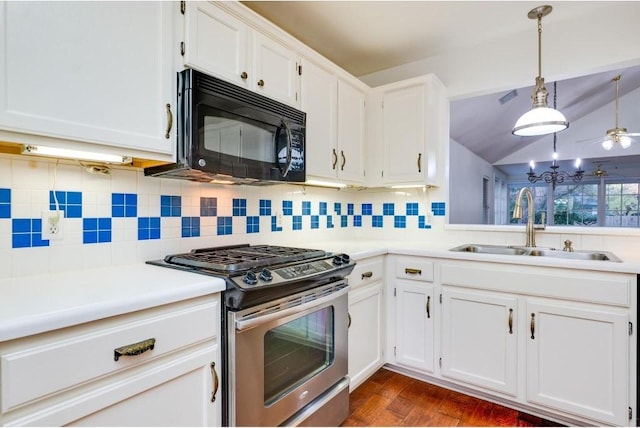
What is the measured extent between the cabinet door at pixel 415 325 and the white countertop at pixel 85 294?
1.40 metres

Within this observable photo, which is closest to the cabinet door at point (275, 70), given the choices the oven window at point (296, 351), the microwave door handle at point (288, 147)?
the microwave door handle at point (288, 147)

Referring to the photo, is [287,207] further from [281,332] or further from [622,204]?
[622,204]

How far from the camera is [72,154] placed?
124 centimetres

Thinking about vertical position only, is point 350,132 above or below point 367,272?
above

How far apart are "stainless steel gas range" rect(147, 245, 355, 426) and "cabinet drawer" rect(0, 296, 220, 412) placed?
166 millimetres

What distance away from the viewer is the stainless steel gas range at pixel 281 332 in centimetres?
124

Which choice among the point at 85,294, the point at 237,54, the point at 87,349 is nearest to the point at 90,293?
the point at 85,294

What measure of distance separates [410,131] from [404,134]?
5cm

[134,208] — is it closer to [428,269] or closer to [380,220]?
[428,269]

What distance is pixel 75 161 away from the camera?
1.39 metres

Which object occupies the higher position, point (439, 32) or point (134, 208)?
point (439, 32)

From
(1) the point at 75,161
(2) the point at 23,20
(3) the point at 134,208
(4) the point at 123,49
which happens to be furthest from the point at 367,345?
(2) the point at 23,20

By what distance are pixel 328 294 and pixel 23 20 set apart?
1484 mm

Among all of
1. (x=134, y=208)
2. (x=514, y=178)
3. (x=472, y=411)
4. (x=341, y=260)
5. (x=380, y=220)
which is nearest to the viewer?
(x=134, y=208)
